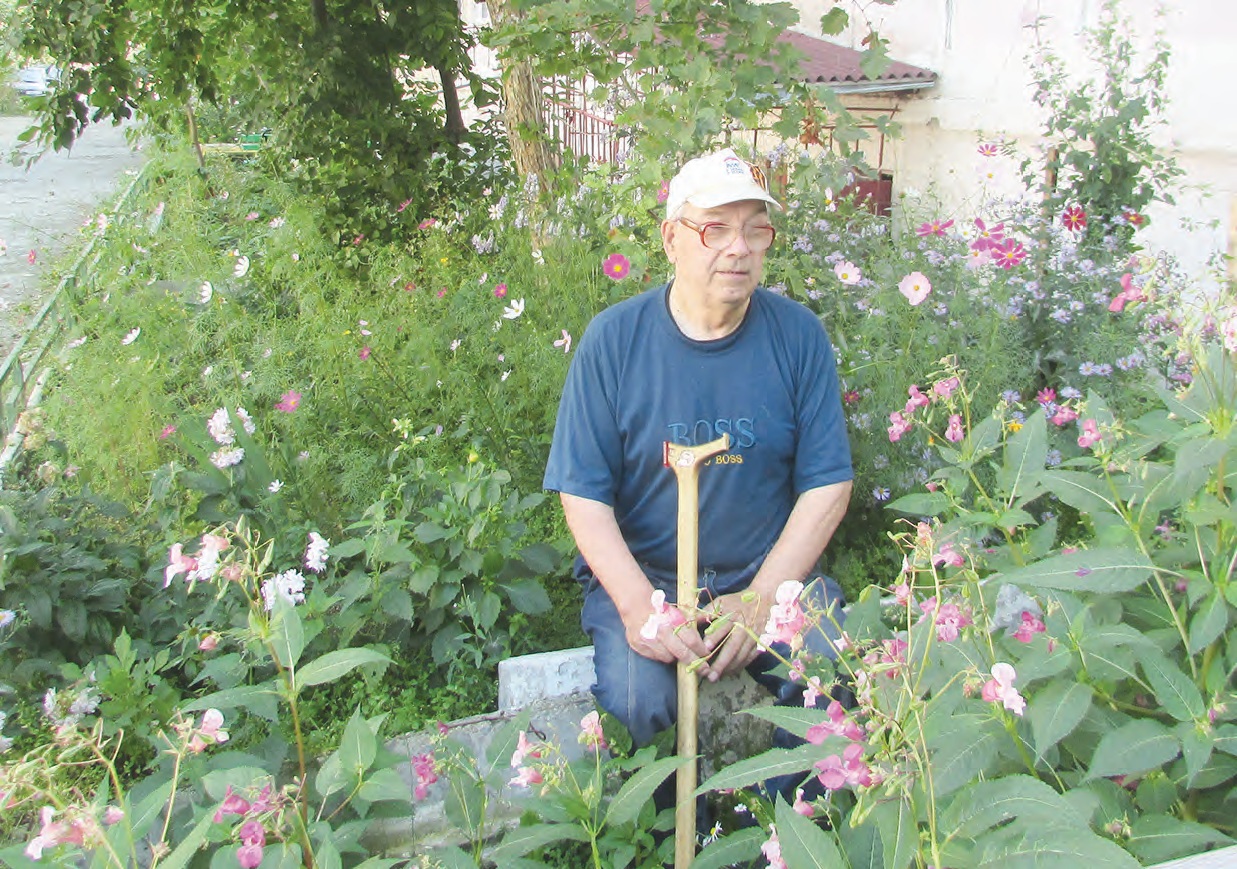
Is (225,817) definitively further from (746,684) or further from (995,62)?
(995,62)

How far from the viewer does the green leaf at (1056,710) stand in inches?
46.9

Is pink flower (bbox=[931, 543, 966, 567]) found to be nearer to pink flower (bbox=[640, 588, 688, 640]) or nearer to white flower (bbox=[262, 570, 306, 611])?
pink flower (bbox=[640, 588, 688, 640])

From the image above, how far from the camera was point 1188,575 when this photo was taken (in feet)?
4.39

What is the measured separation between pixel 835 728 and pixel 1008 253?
9.48ft

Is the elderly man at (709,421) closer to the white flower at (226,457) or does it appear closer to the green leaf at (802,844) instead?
the white flower at (226,457)

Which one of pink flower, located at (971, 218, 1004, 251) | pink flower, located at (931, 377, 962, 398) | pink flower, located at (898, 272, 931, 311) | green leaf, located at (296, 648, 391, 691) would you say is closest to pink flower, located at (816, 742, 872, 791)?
green leaf, located at (296, 648, 391, 691)

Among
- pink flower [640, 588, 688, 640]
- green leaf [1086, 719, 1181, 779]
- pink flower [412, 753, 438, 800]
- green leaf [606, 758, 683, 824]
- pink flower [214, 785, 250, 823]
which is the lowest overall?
pink flower [412, 753, 438, 800]

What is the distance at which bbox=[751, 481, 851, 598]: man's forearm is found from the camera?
84.2 inches

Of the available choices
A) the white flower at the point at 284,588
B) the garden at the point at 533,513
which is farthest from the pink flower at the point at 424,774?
the white flower at the point at 284,588

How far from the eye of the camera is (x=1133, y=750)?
1216 millimetres

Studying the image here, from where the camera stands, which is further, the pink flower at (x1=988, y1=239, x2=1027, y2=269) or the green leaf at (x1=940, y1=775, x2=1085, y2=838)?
the pink flower at (x1=988, y1=239, x2=1027, y2=269)

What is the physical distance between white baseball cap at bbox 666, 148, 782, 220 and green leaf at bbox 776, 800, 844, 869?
1341mm

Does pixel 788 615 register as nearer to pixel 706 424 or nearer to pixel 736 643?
pixel 736 643

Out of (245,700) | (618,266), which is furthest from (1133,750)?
(618,266)
